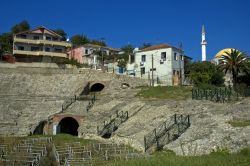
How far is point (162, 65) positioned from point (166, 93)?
1398cm

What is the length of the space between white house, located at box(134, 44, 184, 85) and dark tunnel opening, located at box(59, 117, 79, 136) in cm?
1753

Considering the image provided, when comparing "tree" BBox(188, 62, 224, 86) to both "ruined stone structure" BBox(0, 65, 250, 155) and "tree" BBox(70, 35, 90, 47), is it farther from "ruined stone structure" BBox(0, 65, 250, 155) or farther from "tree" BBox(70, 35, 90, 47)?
"tree" BBox(70, 35, 90, 47)

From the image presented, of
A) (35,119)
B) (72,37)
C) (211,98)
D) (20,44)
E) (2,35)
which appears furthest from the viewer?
(72,37)

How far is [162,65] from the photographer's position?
6588 cm

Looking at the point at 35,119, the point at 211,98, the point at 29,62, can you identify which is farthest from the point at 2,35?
the point at 211,98

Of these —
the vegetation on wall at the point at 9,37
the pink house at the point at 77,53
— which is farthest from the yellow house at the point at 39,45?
the pink house at the point at 77,53

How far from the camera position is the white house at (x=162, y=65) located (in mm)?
64906

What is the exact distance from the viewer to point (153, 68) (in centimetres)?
6706

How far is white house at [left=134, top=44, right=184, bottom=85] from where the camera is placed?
6491 centimetres

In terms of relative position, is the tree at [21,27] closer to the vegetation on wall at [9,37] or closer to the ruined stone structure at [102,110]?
the vegetation on wall at [9,37]

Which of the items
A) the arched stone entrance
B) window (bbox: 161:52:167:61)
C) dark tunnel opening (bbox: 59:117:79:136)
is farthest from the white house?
the arched stone entrance

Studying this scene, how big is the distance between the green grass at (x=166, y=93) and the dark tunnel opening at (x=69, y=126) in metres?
9.57

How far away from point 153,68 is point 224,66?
15.1 m

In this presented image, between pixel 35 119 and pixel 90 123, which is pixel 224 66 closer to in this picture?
pixel 90 123
